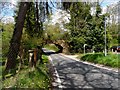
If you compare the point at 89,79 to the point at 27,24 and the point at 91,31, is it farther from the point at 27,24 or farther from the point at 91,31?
the point at 91,31

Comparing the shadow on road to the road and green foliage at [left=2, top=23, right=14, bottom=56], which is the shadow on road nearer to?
the road

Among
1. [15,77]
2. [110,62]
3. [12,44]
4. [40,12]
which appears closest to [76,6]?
[40,12]

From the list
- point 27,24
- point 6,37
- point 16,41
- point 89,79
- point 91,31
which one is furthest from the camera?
point 91,31

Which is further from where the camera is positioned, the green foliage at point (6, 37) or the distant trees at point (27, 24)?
the green foliage at point (6, 37)

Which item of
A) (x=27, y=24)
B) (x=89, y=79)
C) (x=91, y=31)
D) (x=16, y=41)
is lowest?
(x=89, y=79)

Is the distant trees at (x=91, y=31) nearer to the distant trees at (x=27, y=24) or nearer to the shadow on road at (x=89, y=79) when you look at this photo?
the distant trees at (x=27, y=24)

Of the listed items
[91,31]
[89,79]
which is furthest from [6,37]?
[91,31]

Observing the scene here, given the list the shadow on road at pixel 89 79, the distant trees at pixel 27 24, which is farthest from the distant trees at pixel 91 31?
the shadow on road at pixel 89 79

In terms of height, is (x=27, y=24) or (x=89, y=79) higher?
(x=27, y=24)

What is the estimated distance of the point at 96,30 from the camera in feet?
130

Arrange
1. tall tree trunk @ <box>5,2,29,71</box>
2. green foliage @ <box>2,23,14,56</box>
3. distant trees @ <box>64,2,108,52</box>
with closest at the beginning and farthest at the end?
tall tree trunk @ <box>5,2,29,71</box> < green foliage @ <box>2,23,14,56</box> < distant trees @ <box>64,2,108,52</box>

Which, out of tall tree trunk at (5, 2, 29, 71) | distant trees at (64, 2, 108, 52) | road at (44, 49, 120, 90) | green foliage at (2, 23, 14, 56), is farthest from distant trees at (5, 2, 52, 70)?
distant trees at (64, 2, 108, 52)

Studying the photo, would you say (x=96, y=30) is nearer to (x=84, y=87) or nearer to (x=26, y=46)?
(x=26, y=46)

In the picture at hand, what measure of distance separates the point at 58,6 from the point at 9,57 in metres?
3.81
